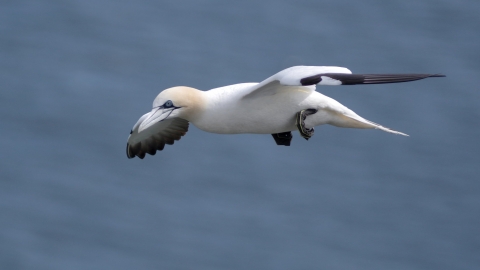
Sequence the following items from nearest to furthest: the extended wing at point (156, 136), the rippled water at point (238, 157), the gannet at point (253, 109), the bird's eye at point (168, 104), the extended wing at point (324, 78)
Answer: the extended wing at point (324, 78), the gannet at point (253, 109), the bird's eye at point (168, 104), the extended wing at point (156, 136), the rippled water at point (238, 157)

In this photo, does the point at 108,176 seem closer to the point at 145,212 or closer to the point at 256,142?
the point at 145,212

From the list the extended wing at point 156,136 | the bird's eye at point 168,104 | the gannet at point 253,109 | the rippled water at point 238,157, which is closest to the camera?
the gannet at point 253,109

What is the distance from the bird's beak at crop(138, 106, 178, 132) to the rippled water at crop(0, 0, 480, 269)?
1245 cm

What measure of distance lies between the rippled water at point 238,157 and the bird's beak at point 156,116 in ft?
40.9

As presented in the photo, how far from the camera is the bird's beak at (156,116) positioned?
9266 mm

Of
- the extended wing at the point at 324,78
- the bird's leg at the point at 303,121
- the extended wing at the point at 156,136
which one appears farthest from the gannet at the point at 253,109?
the extended wing at the point at 156,136

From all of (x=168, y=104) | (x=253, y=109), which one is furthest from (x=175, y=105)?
(x=253, y=109)

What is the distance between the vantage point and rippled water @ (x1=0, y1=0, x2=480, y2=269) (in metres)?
22.2

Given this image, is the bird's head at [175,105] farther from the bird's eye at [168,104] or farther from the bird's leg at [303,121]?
the bird's leg at [303,121]

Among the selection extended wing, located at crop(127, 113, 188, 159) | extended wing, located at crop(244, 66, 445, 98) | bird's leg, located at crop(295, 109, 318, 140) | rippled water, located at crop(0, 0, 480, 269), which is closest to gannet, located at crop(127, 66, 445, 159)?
A: bird's leg, located at crop(295, 109, 318, 140)

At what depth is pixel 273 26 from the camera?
27438 millimetres

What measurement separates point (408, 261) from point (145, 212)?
20.7ft

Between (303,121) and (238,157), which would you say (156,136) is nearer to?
(303,121)

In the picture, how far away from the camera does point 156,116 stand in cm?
927
